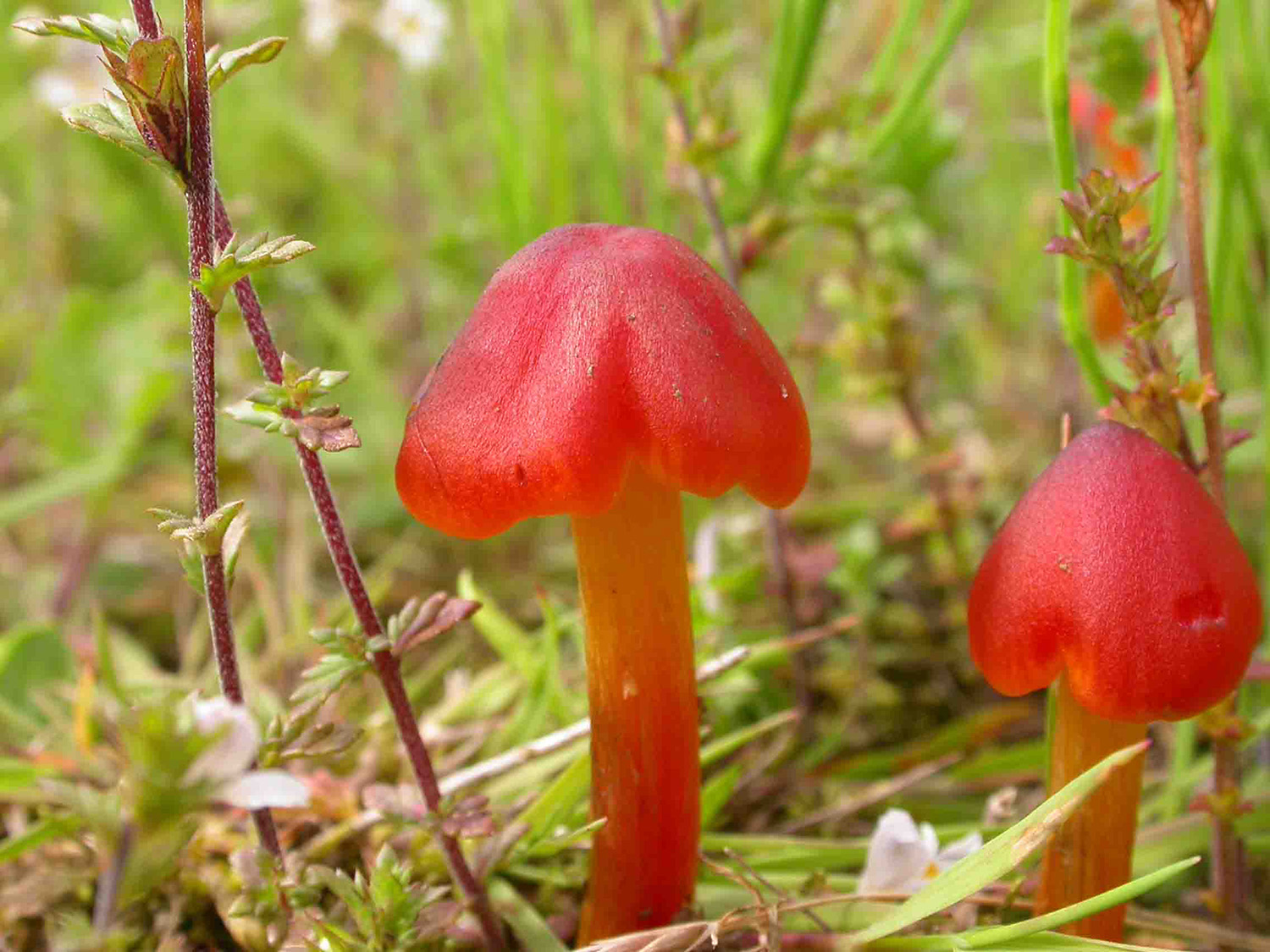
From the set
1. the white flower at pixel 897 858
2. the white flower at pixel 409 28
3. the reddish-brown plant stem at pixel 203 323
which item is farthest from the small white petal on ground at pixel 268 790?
the white flower at pixel 409 28

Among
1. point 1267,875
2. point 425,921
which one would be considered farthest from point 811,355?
point 425,921

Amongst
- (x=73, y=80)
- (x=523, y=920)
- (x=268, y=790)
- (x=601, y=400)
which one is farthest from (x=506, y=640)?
(x=73, y=80)

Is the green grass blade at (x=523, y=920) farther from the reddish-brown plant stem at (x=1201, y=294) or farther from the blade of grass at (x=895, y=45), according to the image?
the blade of grass at (x=895, y=45)

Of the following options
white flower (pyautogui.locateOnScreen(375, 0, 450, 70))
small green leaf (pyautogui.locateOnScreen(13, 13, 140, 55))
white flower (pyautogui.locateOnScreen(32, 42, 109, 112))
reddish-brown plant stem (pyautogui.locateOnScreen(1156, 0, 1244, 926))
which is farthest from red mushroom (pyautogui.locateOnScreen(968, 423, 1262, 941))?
white flower (pyautogui.locateOnScreen(32, 42, 109, 112))

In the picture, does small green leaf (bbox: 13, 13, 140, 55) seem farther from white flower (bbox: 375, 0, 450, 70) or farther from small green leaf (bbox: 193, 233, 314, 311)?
white flower (bbox: 375, 0, 450, 70)

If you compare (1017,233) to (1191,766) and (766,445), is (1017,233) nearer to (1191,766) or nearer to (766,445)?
(1191,766)

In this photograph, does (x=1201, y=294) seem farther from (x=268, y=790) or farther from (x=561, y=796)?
(x=268, y=790)
